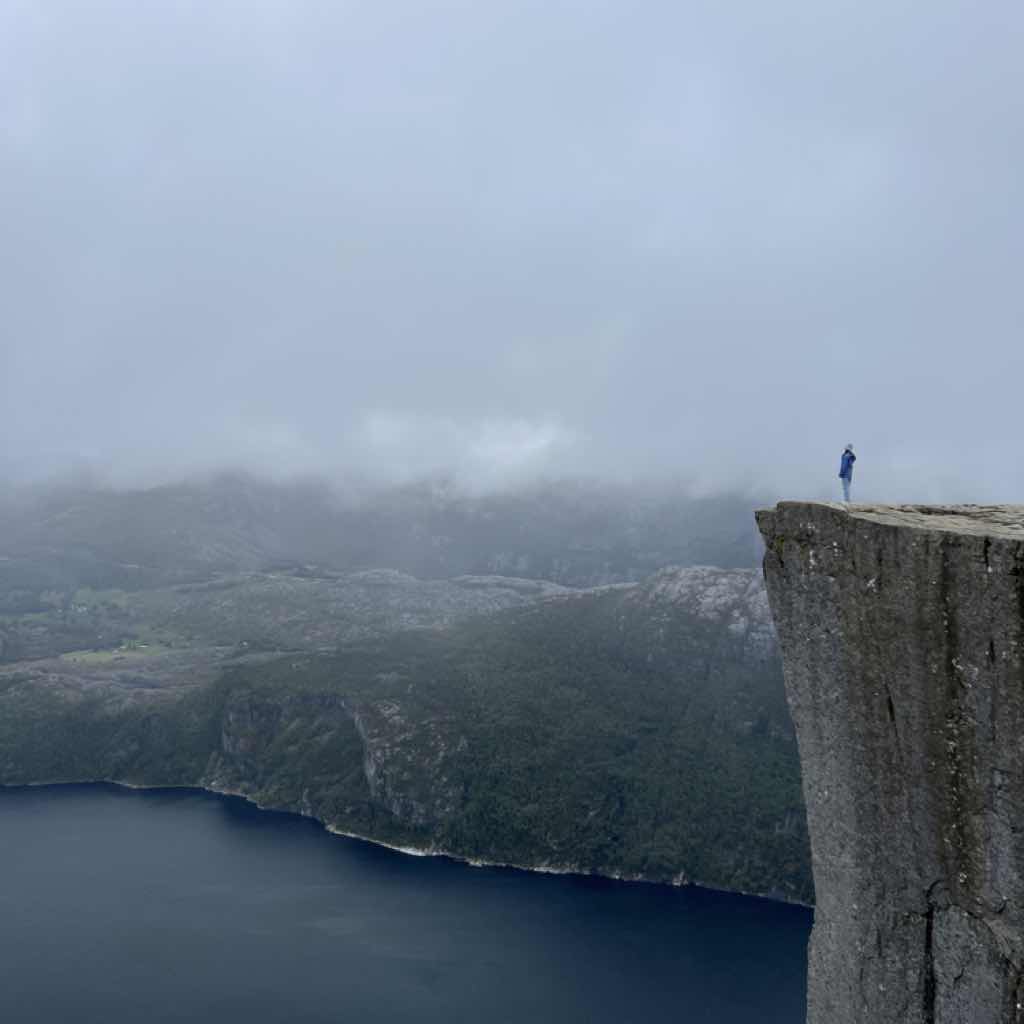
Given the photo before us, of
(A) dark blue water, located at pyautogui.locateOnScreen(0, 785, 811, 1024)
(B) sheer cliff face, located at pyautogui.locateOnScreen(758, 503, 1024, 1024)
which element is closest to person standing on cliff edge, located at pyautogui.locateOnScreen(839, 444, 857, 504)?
(B) sheer cliff face, located at pyautogui.locateOnScreen(758, 503, 1024, 1024)

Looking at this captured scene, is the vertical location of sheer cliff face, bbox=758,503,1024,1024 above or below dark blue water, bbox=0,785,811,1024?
above

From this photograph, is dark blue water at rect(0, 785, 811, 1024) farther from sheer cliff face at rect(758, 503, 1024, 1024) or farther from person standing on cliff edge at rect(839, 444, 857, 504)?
sheer cliff face at rect(758, 503, 1024, 1024)

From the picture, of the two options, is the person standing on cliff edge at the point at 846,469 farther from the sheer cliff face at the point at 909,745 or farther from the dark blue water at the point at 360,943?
the dark blue water at the point at 360,943

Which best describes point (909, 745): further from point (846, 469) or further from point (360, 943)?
point (360, 943)

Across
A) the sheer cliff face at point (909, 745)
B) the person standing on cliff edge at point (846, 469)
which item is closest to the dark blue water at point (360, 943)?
the person standing on cliff edge at point (846, 469)

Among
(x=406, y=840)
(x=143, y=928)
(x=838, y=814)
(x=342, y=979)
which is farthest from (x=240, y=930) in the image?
(x=838, y=814)

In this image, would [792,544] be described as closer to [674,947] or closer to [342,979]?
[342,979]
